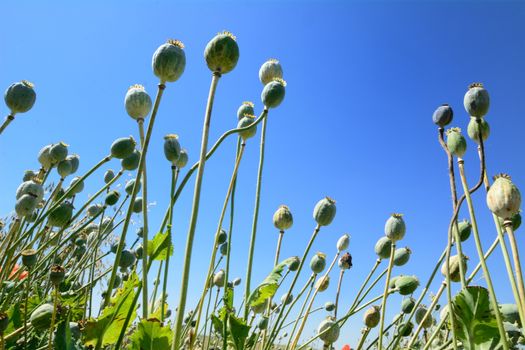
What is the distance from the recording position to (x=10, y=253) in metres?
1.39

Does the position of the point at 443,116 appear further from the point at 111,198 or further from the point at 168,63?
the point at 111,198

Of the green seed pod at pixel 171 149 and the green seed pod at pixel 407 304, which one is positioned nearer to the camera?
the green seed pod at pixel 171 149

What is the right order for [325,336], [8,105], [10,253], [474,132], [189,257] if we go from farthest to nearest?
[325,336], [8,105], [10,253], [474,132], [189,257]

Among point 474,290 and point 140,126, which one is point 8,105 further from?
point 474,290

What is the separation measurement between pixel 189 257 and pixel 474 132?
0.89 m

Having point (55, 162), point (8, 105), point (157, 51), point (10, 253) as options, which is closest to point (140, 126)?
point (157, 51)

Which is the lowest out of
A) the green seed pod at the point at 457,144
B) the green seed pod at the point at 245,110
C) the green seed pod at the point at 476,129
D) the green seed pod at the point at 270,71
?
the green seed pod at the point at 457,144

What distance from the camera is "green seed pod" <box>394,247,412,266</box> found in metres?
1.91

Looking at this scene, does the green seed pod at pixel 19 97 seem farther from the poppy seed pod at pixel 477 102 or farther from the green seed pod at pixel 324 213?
the poppy seed pod at pixel 477 102

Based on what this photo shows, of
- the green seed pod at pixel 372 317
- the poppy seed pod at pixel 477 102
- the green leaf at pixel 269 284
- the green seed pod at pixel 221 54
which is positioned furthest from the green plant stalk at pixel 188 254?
the green seed pod at pixel 372 317

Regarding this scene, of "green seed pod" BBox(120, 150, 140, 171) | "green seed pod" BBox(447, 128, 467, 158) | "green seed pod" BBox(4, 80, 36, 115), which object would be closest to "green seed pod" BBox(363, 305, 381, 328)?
"green seed pod" BBox(447, 128, 467, 158)

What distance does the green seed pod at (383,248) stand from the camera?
176 centimetres

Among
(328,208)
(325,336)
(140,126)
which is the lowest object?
(325,336)

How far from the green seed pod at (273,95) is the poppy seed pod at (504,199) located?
0.69 meters
